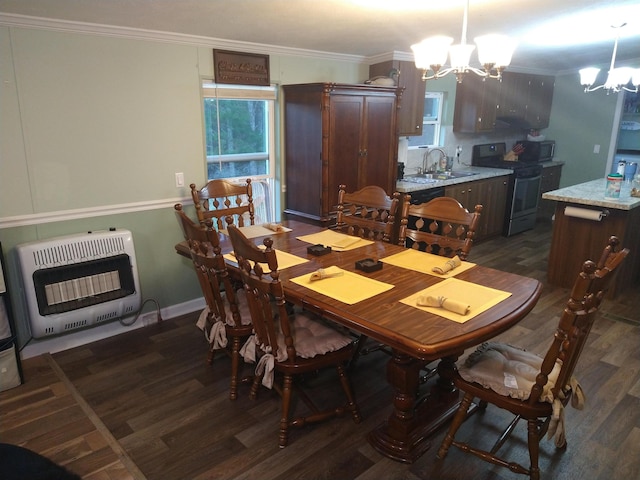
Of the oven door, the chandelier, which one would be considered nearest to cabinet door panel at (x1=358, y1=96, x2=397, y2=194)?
the chandelier

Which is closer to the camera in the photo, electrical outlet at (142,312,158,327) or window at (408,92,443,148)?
electrical outlet at (142,312,158,327)

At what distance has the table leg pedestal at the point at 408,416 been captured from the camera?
2021 mm

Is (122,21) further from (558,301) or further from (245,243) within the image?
(558,301)

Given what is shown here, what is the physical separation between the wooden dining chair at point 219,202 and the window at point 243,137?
0.81 ft

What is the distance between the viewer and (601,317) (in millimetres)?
3670

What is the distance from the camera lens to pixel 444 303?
1.91 meters

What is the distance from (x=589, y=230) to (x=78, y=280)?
413 centimetres

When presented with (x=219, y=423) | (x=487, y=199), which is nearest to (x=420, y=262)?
(x=219, y=423)

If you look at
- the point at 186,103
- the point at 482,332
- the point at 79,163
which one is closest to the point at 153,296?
the point at 79,163

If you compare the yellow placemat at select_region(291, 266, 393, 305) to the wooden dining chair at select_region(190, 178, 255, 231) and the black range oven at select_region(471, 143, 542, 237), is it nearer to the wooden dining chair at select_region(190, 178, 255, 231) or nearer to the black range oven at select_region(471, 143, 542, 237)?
the wooden dining chair at select_region(190, 178, 255, 231)

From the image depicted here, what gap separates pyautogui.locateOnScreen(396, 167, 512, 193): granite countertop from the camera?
463 centimetres

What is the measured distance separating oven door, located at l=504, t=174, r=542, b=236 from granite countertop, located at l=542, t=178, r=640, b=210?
4.53ft

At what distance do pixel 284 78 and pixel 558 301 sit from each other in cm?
309

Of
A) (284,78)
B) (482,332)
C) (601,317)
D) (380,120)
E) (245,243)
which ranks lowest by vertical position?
(601,317)
